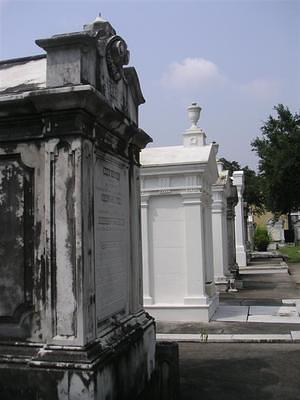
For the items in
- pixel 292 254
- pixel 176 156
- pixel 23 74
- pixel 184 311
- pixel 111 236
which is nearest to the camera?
pixel 23 74

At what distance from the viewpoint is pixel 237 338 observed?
831cm

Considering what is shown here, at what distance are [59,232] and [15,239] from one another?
463 mm

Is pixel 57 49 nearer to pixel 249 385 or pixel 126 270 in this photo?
pixel 126 270

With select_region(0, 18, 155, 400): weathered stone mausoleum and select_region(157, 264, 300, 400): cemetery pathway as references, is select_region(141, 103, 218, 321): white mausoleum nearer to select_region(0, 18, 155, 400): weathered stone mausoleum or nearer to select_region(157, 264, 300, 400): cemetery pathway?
select_region(157, 264, 300, 400): cemetery pathway

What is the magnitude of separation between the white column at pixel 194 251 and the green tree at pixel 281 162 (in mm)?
19878

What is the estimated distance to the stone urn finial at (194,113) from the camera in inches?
543

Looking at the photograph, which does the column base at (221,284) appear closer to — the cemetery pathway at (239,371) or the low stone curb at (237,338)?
the low stone curb at (237,338)

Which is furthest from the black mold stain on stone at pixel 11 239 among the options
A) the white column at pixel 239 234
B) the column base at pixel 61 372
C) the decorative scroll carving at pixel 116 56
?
the white column at pixel 239 234

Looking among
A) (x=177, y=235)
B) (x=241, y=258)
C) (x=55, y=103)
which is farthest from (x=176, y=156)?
(x=241, y=258)

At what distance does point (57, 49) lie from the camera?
4.31m

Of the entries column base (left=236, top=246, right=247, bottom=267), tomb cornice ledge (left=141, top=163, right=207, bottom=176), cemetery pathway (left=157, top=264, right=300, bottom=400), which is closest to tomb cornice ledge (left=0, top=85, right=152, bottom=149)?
cemetery pathway (left=157, top=264, right=300, bottom=400)

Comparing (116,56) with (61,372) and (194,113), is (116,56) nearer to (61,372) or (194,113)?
(61,372)

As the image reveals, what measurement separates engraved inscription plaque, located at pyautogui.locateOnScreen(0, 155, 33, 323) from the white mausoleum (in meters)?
6.20

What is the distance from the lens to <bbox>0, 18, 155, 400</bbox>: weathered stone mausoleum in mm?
4082
